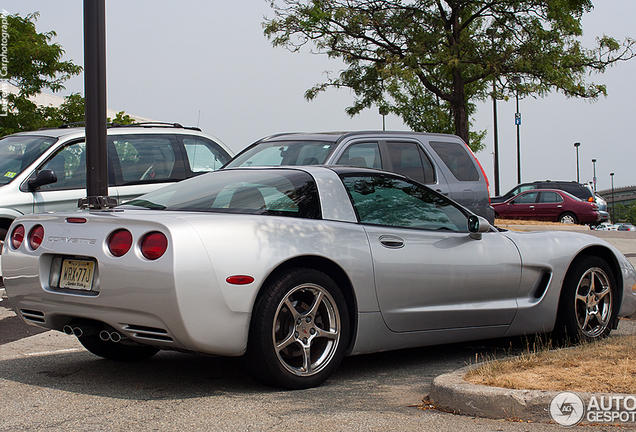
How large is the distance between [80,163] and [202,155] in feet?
5.78

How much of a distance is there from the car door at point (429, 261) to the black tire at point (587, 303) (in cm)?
51

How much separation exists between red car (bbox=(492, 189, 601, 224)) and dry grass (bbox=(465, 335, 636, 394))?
24.3m

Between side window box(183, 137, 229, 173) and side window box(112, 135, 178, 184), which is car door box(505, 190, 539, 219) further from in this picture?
side window box(112, 135, 178, 184)

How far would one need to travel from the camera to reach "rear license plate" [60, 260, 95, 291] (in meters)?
4.41

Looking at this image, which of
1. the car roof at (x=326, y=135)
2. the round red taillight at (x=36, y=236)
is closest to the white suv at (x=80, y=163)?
the car roof at (x=326, y=135)

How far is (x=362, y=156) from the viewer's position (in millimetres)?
9078

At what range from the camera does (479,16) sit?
26953 mm

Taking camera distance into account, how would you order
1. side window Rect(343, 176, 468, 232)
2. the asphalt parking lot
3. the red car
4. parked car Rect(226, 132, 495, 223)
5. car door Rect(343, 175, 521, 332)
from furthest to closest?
the red car < parked car Rect(226, 132, 495, 223) < side window Rect(343, 176, 468, 232) < car door Rect(343, 175, 521, 332) < the asphalt parking lot

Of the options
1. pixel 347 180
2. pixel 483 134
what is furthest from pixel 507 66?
pixel 347 180

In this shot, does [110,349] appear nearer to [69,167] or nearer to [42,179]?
[42,179]

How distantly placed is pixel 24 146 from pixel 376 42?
19.9m

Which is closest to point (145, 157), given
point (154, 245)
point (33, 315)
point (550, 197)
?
point (33, 315)

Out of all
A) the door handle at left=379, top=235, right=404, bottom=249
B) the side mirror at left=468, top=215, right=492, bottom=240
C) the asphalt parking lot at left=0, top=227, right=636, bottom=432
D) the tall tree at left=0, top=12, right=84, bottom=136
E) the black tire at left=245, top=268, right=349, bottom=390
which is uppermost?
the tall tree at left=0, top=12, right=84, bottom=136

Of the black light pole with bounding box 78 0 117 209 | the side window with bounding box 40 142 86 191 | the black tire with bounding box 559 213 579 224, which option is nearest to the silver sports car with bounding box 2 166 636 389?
the black light pole with bounding box 78 0 117 209
